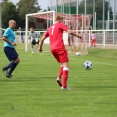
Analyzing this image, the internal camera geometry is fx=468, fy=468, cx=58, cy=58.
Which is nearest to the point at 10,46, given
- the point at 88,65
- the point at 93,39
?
the point at 88,65

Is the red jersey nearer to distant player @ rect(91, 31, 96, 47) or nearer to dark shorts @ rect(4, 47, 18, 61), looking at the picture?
dark shorts @ rect(4, 47, 18, 61)

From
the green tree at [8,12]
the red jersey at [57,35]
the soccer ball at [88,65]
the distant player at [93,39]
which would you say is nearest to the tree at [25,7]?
the green tree at [8,12]

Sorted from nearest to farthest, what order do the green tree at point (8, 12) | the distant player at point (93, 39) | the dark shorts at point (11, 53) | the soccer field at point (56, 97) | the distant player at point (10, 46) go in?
the soccer field at point (56, 97)
the distant player at point (10, 46)
the dark shorts at point (11, 53)
the distant player at point (93, 39)
the green tree at point (8, 12)

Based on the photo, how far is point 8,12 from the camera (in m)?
106

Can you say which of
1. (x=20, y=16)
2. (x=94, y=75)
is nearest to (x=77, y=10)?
(x=94, y=75)

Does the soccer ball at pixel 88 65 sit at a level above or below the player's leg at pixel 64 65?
below

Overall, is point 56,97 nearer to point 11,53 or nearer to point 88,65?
point 11,53

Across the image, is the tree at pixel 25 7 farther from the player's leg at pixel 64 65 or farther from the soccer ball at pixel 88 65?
the player's leg at pixel 64 65

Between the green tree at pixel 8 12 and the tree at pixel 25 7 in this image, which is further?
the tree at pixel 25 7

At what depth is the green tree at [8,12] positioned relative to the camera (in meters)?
104

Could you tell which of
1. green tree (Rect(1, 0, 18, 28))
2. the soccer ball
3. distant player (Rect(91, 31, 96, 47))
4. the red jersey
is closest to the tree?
green tree (Rect(1, 0, 18, 28))

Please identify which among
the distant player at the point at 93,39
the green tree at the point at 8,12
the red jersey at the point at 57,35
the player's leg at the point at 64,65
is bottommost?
the distant player at the point at 93,39

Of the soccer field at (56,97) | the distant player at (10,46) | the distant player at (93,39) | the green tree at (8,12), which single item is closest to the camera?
the soccer field at (56,97)

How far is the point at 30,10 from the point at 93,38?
266 ft
